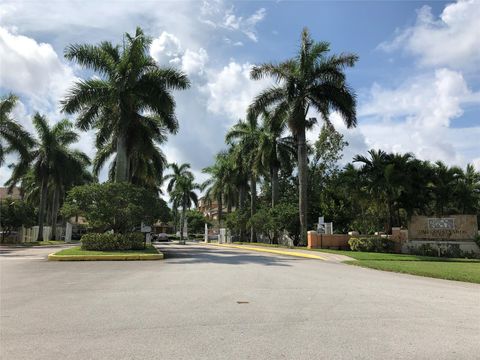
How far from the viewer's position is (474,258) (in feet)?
90.8

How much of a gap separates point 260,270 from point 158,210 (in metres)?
11.0

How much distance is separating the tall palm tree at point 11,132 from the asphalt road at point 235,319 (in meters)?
25.3

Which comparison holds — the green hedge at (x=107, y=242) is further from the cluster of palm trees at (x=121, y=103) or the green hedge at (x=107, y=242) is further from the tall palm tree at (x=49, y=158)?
the tall palm tree at (x=49, y=158)

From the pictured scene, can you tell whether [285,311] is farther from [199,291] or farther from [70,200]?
[70,200]

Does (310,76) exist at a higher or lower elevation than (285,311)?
higher

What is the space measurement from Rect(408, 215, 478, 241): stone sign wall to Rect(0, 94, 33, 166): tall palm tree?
1164 inches

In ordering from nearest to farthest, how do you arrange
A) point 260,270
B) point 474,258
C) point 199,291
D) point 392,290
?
1. point 199,291
2. point 392,290
3. point 260,270
4. point 474,258

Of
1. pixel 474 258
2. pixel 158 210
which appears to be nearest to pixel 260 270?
pixel 158 210

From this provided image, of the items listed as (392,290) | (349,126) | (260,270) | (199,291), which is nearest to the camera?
(199,291)

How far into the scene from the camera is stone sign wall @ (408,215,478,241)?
29266 mm

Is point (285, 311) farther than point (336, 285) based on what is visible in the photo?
No

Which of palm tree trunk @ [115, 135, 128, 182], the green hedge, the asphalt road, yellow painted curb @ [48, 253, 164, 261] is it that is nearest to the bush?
yellow painted curb @ [48, 253, 164, 261]

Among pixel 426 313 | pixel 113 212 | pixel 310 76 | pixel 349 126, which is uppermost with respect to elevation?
pixel 310 76

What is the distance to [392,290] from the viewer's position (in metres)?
11.2
